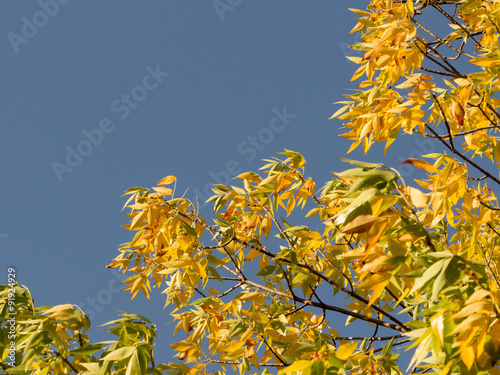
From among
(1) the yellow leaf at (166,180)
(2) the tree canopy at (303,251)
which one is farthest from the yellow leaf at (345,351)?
(1) the yellow leaf at (166,180)

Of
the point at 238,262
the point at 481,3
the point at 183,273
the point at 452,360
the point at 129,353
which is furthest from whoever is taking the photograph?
the point at 481,3

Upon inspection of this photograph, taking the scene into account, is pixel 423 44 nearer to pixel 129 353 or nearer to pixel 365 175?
pixel 365 175

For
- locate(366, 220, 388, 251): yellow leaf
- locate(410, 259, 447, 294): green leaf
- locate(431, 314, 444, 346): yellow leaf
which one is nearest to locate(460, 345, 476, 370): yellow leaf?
locate(431, 314, 444, 346): yellow leaf

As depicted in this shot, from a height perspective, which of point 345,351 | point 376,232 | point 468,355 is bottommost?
point 468,355

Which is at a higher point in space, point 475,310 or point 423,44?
point 423,44

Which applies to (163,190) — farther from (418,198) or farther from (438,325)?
(438,325)

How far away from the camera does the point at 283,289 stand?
3.39 metres

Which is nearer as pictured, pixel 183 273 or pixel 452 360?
pixel 452 360

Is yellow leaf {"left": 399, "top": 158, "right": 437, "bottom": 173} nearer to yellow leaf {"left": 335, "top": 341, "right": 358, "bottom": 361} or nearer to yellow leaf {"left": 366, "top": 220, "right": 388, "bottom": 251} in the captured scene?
yellow leaf {"left": 366, "top": 220, "right": 388, "bottom": 251}

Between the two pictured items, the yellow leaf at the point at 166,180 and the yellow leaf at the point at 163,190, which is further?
the yellow leaf at the point at 166,180

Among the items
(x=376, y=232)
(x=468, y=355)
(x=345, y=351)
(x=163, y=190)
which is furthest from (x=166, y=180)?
(x=468, y=355)

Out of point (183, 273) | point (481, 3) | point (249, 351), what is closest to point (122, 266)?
point (183, 273)

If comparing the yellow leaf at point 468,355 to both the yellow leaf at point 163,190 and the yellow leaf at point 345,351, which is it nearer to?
the yellow leaf at point 345,351

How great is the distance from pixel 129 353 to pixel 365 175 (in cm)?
115
